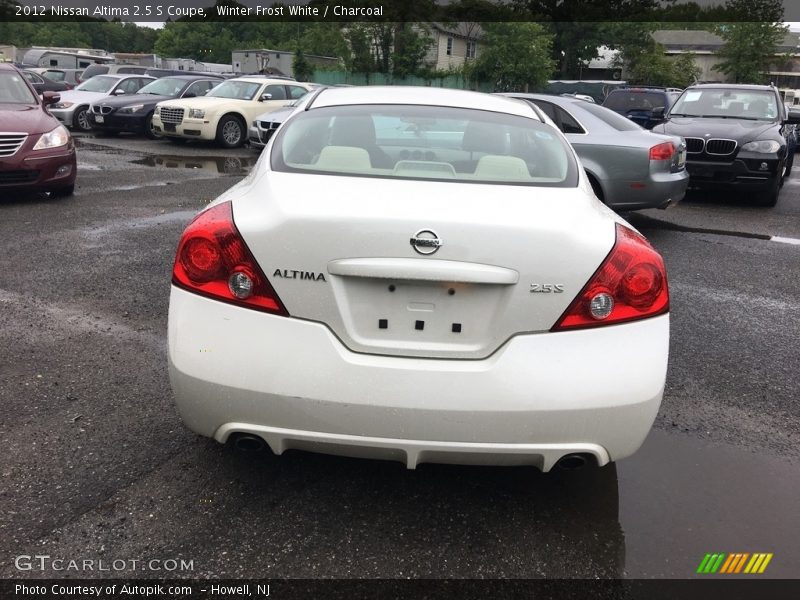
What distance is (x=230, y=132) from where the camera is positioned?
648 inches

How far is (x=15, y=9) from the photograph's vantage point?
64.0 m

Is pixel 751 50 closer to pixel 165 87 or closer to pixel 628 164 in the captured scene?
pixel 165 87

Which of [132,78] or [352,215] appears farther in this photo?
[132,78]

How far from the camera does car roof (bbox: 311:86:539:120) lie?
3.72m

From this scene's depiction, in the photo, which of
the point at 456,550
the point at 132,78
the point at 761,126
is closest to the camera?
the point at 456,550

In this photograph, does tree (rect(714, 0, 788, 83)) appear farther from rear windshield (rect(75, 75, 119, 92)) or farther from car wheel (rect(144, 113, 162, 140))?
car wheel (rect(144, 113, 162, 140))

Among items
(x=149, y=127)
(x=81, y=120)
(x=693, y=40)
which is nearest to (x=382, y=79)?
(x=81, y=120)

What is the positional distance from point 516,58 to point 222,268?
40.8m

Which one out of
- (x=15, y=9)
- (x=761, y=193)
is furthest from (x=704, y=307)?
(x=15, y=9)

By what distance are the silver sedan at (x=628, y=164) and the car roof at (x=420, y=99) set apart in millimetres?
4193

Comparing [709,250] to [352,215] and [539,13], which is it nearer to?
[352,215]

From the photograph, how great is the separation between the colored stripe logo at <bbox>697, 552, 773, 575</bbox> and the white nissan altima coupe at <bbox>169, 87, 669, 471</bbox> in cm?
49

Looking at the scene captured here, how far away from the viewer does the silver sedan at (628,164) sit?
311 inches

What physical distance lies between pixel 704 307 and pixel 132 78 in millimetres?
17979
